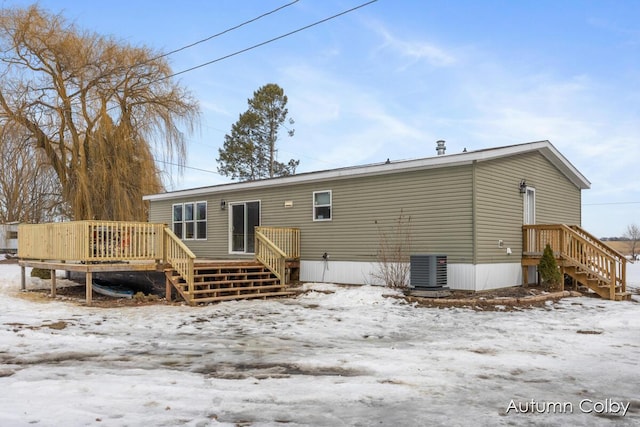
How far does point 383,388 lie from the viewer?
4.69 metres

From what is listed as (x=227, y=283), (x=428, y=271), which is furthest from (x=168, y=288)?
(x=428, y=271)

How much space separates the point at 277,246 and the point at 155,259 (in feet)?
11.3

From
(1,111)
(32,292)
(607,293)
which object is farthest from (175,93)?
(607,293)

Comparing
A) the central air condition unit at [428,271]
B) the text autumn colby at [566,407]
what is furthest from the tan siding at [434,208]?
the text autumn colby at [566,407]

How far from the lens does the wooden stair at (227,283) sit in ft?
36.8

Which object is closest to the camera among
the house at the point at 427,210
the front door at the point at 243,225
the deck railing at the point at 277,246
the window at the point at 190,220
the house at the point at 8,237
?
the house at the point at 427,210

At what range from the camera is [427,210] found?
12180mm

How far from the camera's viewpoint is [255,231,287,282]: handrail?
12805 millimetres

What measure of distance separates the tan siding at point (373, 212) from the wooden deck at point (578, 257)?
258 cm

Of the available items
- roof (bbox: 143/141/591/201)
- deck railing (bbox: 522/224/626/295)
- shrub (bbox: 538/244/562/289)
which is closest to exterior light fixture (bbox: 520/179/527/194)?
roof (bbox: 143/141/591/201)

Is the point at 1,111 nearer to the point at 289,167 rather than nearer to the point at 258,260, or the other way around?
the point at 258,260

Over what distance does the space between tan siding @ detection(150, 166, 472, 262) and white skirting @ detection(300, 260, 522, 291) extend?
20 cm

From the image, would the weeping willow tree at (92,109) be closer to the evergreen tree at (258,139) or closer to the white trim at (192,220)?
the white trim at (192,220)

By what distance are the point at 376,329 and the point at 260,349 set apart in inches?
90.4
